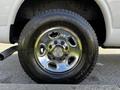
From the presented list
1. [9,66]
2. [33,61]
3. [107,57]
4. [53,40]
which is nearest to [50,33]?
[53,40]

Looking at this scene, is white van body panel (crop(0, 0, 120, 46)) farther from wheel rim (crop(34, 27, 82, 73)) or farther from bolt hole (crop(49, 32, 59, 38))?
bolt hole (crop(49, 32, 59, 38))

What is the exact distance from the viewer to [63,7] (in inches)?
183

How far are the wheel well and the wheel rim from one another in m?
0.47

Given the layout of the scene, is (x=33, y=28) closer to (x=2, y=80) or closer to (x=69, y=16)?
(x=69, y=16)

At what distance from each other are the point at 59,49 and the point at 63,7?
68cm

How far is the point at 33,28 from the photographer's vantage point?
4285 millimetres

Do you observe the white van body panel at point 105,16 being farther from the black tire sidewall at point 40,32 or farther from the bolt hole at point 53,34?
the bolt hole at point 53,34

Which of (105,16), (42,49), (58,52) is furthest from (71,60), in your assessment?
(105,16)

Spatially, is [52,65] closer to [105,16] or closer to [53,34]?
[53,34]

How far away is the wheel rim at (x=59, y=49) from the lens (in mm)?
4297

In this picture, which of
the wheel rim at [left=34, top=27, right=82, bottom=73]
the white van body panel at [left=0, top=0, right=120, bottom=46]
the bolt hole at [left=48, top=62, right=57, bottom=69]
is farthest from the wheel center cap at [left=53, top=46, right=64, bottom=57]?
the white van body panel at [left=0, top=0, right=120, bottom=46]

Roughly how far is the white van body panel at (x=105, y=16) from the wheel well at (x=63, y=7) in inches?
4.7

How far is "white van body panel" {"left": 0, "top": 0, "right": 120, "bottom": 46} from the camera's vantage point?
A: 167 inches

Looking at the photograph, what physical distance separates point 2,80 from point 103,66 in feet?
5.63
